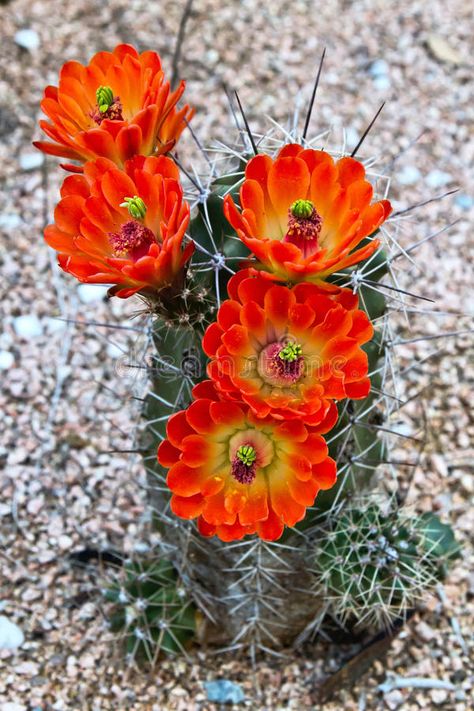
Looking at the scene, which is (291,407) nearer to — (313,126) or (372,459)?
(372,459)

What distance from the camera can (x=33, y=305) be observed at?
2740mm

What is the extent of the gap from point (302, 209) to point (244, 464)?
1.25 ft

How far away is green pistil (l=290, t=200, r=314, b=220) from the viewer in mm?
1234

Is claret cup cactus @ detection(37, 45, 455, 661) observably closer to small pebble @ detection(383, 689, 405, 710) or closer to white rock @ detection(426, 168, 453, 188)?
small pebble @ detection(383, 689, 405, 710)

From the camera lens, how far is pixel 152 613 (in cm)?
197

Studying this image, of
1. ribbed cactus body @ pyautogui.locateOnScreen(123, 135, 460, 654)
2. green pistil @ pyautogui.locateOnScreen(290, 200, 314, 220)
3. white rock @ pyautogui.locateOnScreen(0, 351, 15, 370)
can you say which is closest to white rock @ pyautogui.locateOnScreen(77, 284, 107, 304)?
white rock @ pyautogui.locateOnScreen(0, 351, 15, 370)

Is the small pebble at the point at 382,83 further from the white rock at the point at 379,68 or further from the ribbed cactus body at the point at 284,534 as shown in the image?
the ribbed cactus body at the point at 284,534

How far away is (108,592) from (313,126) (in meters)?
1.95

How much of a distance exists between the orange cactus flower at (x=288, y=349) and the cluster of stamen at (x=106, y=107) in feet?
1.12

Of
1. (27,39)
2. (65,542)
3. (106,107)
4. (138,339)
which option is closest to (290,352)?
(106,107)

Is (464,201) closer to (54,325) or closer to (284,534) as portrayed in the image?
(54,325)

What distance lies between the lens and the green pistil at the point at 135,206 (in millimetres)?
1248

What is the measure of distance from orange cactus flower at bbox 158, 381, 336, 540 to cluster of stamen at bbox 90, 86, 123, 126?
445 mm

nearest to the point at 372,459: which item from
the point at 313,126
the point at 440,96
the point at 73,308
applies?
the point at 73,308
